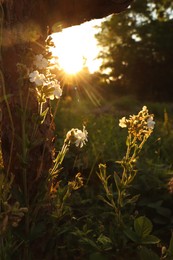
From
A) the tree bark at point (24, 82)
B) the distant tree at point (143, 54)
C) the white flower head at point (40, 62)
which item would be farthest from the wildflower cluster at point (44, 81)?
the distant tree at point (143, 54)

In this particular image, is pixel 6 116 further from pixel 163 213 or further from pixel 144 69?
pixel 144 69

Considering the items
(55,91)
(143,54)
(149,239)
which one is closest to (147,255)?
(149,239)

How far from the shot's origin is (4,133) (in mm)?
2223

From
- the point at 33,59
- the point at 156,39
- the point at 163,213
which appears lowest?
the point at 163,213

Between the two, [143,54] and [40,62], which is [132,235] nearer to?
[40,62]

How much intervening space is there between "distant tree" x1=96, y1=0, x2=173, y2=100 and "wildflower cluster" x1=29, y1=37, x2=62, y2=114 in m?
19.8

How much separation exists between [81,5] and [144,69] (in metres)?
19.9

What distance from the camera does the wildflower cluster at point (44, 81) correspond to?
188cm

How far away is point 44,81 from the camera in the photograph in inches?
76.0

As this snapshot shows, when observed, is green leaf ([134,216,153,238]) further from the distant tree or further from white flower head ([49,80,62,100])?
the distant tree

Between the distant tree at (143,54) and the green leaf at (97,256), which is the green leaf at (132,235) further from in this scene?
the distant tree at (143,54)

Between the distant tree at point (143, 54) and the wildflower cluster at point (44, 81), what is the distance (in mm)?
19762

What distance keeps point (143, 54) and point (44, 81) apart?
20630 millimetres

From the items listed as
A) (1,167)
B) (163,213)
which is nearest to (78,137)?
(1,167)
